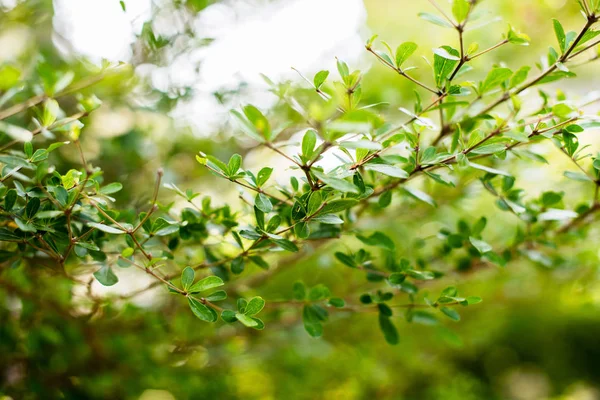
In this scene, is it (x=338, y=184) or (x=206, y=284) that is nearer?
(x=338, y=184)

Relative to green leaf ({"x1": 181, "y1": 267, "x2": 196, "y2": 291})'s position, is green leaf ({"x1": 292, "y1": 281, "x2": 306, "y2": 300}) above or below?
below

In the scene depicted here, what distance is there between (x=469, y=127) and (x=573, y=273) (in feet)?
2.87

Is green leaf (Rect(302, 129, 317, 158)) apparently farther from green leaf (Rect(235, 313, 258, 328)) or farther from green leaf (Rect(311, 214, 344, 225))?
green leaf (Rect(235, 313, 258, 328))

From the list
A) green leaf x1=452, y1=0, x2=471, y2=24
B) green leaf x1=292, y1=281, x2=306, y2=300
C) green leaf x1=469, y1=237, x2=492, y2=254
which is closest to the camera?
green leaf x1=452, y1=0, x2=471, y2=24

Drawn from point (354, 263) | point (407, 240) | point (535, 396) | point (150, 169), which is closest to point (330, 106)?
point (354, 263)

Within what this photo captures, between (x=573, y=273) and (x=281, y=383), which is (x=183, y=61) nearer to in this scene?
(x=281, y=383)

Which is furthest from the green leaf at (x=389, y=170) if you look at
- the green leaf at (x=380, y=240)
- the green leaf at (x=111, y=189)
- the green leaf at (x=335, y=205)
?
the green leaf at (x=111, y=189)

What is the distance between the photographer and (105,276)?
0.60m

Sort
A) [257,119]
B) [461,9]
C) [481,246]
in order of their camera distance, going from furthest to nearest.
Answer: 1. [481,246]
2. [461,9]
3. [257,119]

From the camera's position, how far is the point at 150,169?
4.18ft

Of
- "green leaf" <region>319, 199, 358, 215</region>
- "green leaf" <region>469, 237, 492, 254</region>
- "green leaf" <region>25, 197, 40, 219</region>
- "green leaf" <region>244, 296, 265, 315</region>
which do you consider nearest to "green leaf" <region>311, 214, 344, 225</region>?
"green leaf" <region>319, 199, 358, 215</region>

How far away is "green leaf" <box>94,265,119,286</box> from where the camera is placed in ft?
1.92

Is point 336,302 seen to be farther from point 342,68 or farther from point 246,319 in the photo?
point 342,68

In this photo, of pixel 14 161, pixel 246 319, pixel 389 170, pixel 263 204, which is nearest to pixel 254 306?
pixel 246 319
